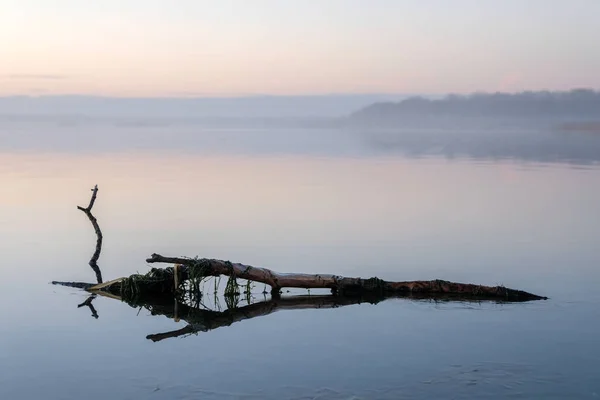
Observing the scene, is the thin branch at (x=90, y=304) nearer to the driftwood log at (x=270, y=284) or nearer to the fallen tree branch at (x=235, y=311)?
the driftwood log at (x=270, y=284)

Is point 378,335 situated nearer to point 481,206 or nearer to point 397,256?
point 397,256

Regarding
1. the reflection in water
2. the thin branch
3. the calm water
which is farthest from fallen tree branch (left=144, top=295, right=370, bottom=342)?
the thin branch

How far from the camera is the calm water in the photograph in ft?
39.8

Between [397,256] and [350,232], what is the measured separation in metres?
4.41

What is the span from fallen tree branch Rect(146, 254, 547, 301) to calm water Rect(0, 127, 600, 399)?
471 mm

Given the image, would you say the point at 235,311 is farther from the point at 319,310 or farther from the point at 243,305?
the point at 319,310

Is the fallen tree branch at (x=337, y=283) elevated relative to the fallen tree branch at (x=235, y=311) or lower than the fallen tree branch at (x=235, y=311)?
elevated

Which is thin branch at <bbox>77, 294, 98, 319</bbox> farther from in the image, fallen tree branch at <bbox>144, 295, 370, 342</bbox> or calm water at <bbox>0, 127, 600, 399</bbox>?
fallen tree branch at <bbox>144, 295, 370, 342</bbox>

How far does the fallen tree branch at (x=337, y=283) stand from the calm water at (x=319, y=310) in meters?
0.47

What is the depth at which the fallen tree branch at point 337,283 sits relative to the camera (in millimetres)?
16734

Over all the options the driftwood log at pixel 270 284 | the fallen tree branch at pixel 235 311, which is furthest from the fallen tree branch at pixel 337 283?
the fallen tree branch at pixel 235 311

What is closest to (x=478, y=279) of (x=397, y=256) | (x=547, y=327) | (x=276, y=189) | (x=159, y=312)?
(x=397, y=256)

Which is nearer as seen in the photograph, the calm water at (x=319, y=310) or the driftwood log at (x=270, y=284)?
the calm water at (x=319, y=310)

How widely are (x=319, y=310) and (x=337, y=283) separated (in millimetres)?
947
